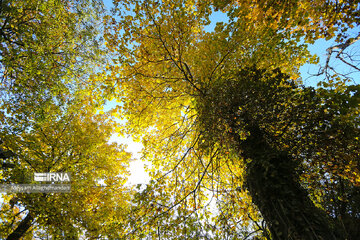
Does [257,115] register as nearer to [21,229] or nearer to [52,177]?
[52,177]

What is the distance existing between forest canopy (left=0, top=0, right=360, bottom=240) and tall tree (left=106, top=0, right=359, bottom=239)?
0.03m

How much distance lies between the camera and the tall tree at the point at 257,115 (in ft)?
9.14

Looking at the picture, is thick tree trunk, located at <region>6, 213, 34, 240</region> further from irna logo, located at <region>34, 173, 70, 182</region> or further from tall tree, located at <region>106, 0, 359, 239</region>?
tall tree, located at <region>106, 0, 359, 239</region>

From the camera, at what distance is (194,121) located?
495 centimetres

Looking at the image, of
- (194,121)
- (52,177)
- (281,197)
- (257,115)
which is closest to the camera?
(281,197)

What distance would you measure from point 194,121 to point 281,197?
9.69ft

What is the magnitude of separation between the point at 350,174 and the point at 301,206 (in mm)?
1421

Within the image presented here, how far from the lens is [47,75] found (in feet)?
17.7

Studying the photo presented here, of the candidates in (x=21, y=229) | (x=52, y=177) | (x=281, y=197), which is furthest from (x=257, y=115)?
(x=21, y=229)

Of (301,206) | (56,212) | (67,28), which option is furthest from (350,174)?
(67,28)

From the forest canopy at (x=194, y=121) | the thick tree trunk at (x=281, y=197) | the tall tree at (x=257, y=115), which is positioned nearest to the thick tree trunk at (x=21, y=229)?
the forest canopy at (x=194, y=121)

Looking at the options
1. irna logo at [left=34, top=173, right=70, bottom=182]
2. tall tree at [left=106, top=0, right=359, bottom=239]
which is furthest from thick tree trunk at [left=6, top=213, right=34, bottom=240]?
tall tree at [left=106, top=0, right=359, bottom=239]

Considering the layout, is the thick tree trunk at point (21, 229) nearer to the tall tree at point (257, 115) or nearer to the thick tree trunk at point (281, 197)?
the tall tree at point (257, 115)

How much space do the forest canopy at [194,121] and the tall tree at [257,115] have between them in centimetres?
3
